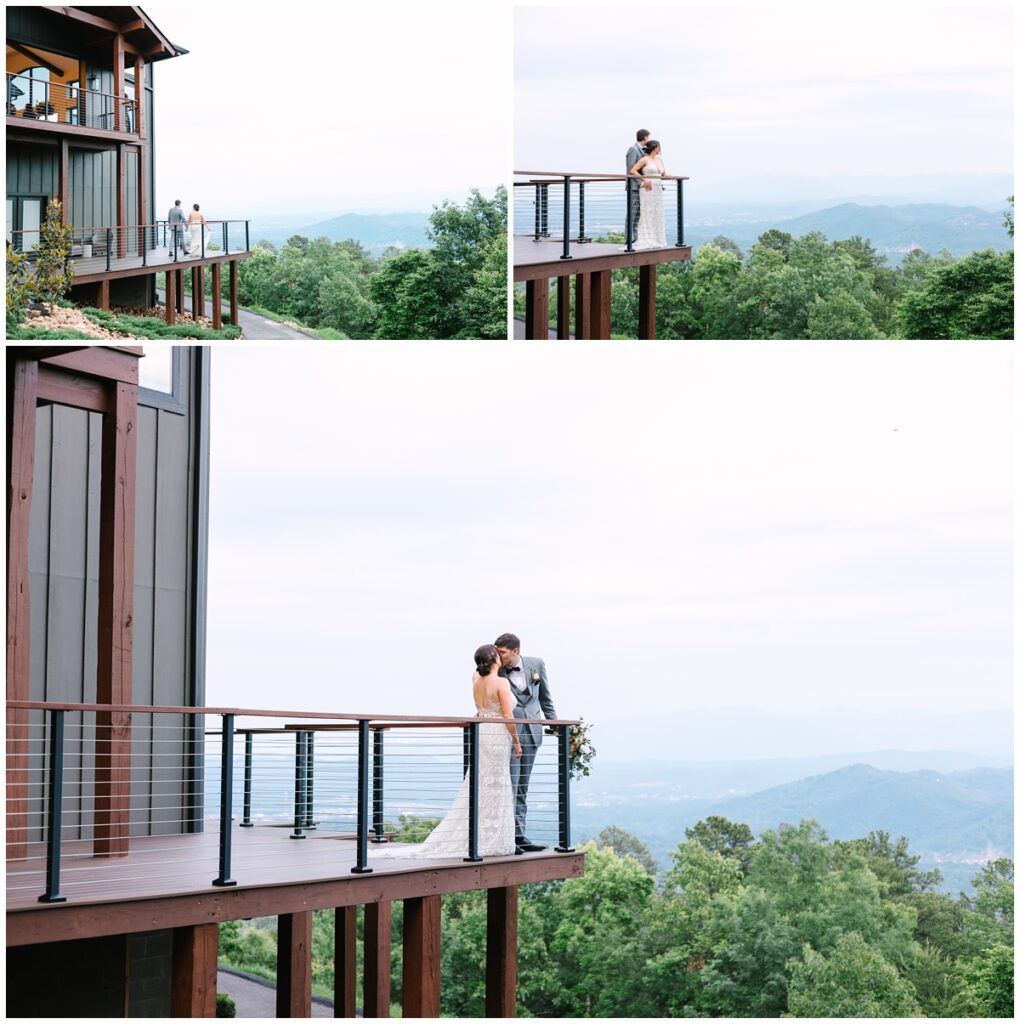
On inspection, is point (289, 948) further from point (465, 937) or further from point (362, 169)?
point (465, 937)

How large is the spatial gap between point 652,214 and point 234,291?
3667mm

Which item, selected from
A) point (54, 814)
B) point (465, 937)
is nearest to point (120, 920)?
point (54, 814)

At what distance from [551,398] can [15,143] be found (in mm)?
35856

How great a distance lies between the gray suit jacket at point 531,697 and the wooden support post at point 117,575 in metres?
2.20

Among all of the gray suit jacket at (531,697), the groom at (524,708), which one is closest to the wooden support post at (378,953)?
the groom at (524,708)

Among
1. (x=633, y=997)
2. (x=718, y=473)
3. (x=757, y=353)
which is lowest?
(x=633, y=997)

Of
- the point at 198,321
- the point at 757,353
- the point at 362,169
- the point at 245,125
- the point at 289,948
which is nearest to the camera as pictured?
the point at 289,948

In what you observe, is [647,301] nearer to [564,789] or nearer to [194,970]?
[564,789]

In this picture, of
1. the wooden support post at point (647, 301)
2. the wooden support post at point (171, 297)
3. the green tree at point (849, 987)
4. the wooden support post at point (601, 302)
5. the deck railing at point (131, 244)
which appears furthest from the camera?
the green tree at point (849, 987)

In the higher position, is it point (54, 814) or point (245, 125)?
point (245, 125)

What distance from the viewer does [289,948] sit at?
29.1ft

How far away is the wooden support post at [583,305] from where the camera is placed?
1153cm

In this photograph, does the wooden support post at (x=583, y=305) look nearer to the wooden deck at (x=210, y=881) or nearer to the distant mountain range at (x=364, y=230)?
the distant mountain range at (x=364, y=230)

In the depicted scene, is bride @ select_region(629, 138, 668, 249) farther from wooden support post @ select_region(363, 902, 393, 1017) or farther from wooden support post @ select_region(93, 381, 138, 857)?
wooden support post @ select_region(363, 902, 393, 1017)
